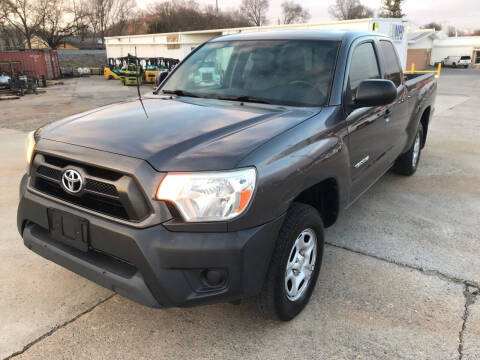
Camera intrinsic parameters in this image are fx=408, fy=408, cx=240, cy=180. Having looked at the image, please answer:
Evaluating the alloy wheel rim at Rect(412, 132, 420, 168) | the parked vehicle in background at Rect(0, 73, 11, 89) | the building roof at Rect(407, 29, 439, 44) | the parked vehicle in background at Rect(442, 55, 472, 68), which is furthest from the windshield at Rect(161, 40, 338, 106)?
the parked vehicle in background at Rect(442, 55, 472, 68)

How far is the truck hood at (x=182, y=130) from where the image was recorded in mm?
2018

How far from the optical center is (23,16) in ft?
161

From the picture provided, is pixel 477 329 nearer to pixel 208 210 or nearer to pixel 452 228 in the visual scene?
pixel 452 228

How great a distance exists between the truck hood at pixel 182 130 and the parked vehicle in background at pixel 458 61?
56.7 m

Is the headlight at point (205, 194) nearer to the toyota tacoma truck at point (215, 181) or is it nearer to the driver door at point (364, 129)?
the toyota tacoma truck at point (215, 181)

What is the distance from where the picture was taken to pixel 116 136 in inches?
88.9

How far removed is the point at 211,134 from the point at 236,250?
0.69m

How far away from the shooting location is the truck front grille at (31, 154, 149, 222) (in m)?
1.97

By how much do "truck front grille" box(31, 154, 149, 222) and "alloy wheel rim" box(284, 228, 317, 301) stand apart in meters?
0.93

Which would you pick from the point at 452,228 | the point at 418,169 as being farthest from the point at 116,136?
the point at 418,169

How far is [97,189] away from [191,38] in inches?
1101

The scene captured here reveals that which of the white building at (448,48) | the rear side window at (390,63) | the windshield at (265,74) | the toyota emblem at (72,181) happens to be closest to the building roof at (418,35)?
the white building at (448,48)

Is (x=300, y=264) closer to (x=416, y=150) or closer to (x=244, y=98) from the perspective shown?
(x=244, y=98)

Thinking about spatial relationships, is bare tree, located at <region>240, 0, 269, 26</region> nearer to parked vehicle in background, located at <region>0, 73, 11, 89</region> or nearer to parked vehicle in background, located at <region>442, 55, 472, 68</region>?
parked vehicle in background, located at <region>442, 55, 472, 68</region>
